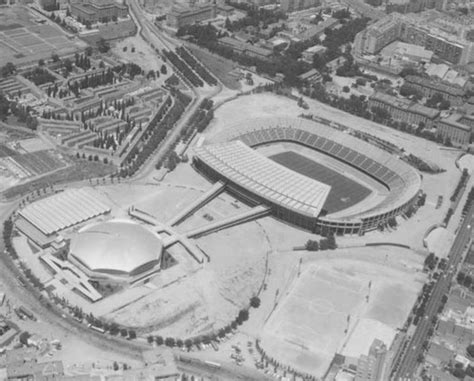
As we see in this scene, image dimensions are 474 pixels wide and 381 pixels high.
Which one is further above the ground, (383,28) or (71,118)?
(383,28)

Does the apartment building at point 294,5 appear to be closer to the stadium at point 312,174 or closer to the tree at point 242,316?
the stadium at point 312,174

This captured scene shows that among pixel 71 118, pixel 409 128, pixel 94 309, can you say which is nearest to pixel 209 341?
pixel 94 309

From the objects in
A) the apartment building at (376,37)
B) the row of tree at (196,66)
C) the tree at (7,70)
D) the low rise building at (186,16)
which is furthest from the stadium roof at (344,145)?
the low rise building at (186,16)

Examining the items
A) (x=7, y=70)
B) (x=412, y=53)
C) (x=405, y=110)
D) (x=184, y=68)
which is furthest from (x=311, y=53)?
(x=7, y=70)

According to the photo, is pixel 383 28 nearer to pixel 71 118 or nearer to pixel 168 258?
pixel 71 118

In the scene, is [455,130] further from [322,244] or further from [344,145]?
[322,244]

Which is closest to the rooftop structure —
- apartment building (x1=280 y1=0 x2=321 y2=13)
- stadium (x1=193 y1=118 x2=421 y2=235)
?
apartment building (x1=280 y1=0 x2=321 y2=13)
